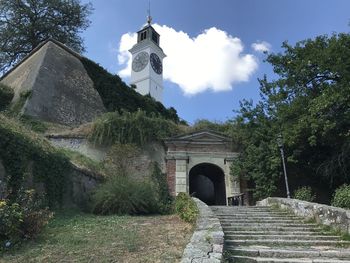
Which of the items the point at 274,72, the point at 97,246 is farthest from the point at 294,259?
the point at 274,72

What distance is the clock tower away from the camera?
151 ft

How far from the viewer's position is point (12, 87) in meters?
22.7

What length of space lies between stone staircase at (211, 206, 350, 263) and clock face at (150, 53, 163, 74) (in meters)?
38.7

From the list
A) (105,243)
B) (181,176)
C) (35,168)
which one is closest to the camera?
(105,243)

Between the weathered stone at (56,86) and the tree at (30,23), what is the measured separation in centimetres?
501

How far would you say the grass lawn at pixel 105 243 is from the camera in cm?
578

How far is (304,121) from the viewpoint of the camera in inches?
551

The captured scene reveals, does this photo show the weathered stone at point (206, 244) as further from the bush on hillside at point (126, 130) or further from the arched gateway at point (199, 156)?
the bush on hillside at point (126, 130)

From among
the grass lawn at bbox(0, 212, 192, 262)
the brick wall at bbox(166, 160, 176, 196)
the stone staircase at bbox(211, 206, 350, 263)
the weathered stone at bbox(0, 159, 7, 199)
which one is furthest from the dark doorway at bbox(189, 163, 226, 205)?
the weathered stone at bbox(0, 159, 7, 199)

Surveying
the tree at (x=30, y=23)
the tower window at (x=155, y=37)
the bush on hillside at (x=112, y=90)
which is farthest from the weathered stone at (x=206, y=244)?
the tower window at (x=155, y=37)

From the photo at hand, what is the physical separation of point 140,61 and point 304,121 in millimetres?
36274

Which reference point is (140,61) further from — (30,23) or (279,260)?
(279,260)

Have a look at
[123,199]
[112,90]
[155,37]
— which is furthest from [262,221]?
[155,37]

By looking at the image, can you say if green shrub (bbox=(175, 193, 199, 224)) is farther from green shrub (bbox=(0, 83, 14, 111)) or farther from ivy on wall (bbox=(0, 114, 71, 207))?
green shrub (bbox=(0, 83, 14, 111))
